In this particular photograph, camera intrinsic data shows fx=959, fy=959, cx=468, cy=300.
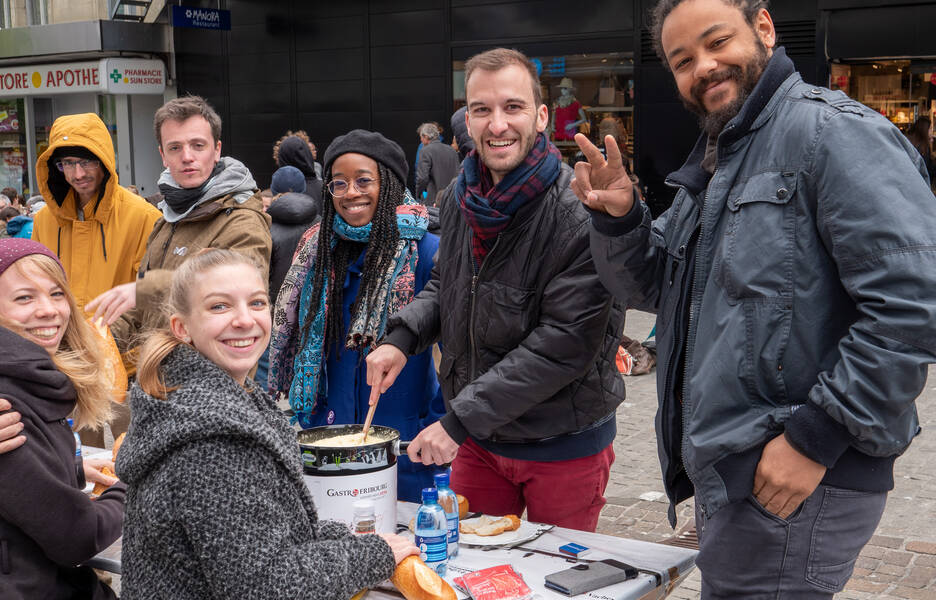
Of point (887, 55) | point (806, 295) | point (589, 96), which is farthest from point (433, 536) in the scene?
point (589, 96)

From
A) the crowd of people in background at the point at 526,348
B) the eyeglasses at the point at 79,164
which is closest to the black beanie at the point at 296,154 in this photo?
the eyeglasses at the point at 79,164

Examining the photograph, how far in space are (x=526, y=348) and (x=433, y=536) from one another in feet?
2.14

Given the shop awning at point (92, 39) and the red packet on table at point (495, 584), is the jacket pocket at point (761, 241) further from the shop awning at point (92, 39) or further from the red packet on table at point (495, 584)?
the shop awning at point (92, 39)

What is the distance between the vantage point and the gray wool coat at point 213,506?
2002mm

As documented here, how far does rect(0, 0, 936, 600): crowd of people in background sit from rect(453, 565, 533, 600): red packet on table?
0.69 ft

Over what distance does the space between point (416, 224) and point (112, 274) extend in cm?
186

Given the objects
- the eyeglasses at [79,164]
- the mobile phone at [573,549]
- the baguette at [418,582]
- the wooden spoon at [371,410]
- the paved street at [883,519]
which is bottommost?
the paved street at [883,519]

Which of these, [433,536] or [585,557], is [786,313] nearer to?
[585,557]

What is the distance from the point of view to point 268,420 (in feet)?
7.29

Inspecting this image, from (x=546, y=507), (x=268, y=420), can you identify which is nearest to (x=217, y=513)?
(x=268, y=420)

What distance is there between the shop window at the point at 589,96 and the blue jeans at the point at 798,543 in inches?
453

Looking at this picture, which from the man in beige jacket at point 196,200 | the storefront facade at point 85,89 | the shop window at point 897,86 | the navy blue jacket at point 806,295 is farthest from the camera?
the storefront facade at point 85,89

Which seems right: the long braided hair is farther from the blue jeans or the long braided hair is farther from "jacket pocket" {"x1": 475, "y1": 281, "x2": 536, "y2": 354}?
the blue jeans

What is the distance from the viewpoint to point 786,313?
209 cm
